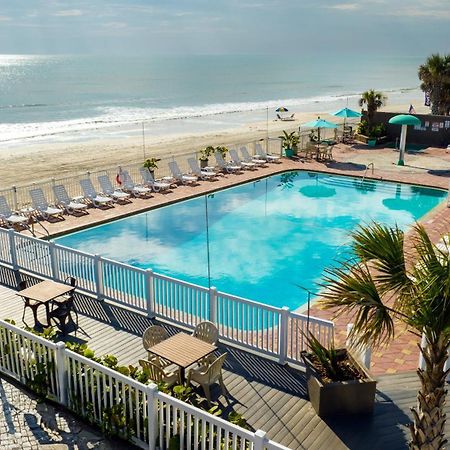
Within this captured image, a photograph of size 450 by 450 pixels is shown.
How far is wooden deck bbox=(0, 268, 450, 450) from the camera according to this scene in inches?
255

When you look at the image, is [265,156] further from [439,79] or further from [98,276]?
[98,276]

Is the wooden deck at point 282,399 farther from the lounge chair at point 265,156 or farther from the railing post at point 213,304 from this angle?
the lounge chair at point 265,156

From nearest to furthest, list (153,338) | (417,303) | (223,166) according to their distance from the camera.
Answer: (417,303)
(153,338)
(223,166)

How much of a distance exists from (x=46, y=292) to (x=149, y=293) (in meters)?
1.77

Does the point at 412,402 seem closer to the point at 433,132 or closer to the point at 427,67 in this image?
the point at 433,132

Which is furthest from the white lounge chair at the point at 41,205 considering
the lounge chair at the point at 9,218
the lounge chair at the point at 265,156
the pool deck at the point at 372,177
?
the lounge chair at the point at 265,156

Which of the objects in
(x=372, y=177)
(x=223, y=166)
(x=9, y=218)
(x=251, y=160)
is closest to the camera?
(x=9, y=218)

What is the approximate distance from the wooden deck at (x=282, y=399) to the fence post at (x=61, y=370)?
4.15 ft

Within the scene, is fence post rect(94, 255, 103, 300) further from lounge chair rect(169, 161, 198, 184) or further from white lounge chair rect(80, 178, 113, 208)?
lounge chair rect(169, 161, 198, 184)

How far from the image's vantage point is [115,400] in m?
6.60

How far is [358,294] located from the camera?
15.1 ft

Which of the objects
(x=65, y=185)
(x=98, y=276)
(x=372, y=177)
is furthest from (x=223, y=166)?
(x=98, y=276)

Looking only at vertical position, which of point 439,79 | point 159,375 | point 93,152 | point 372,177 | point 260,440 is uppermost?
point 439,79

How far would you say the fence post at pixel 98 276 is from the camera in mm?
9869
